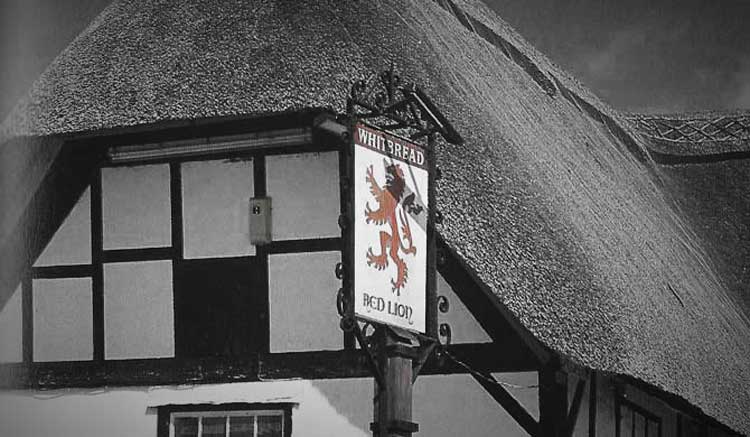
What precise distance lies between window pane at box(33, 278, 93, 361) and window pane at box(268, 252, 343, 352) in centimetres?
131

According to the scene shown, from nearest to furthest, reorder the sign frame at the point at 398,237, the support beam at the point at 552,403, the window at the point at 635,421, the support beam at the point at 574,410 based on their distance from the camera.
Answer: the sign frame at the point at 398,237, the support beam at the point at 552,403, the support beam at the point at 574,410, the window at the point at 635,421

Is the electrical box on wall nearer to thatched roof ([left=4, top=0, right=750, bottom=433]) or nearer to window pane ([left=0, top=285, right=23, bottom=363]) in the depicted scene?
thatched roof ([left=4, top=0, right=750, bottom=433])

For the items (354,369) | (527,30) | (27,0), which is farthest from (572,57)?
(27,0)

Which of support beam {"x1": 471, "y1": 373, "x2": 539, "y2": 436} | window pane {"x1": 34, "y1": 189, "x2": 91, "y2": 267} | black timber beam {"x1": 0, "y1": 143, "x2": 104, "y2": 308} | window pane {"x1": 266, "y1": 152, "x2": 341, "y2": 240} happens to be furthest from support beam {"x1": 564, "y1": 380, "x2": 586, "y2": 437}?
black timber beam {"x1": 0, "y1": 143, "x2": 104, "y2": 308}

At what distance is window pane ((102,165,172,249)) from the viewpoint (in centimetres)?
1217

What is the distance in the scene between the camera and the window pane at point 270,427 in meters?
11.8

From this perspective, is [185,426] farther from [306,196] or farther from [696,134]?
[696,134]

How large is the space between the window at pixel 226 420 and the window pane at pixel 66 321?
0.76m

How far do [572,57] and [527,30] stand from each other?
62cm

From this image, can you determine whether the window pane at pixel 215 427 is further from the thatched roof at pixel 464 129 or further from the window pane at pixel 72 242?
the thatched roof at pixel 464 129

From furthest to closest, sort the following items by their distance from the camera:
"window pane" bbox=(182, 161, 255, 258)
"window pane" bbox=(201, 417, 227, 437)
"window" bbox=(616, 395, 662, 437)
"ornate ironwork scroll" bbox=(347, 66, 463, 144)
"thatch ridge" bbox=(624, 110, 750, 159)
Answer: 1. "thatch ridge" bbox=(624, 110, 750, 159)
2. "window" bbox=(616, 395, 662, 437)
3. "window pane" bbox=(182, 161, 255, 258)
4. "window pane" bbox=(201, 417, 227, 437)
5. "ornate ironwork scroll" bbox=(347, 66, 463, 144)

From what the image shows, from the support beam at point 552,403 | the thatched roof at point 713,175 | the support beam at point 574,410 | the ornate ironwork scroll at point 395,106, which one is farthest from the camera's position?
the thatched roof at point 713,175

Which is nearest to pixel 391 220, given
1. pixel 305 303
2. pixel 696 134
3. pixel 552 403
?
pixel 305 303

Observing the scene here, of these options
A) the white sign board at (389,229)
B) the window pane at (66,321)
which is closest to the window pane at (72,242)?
the window pane at (66,321)
